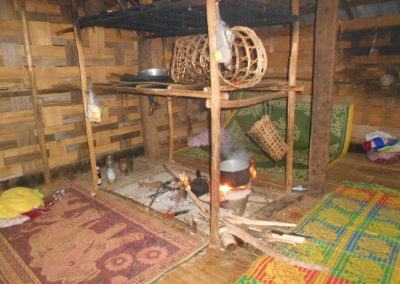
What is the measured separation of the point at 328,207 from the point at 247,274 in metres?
1.66

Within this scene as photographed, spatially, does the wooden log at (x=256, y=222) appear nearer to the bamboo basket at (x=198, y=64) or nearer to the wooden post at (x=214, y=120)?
the wooden post at (x=214, y=120)

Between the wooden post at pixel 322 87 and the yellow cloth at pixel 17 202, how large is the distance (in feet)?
11.8

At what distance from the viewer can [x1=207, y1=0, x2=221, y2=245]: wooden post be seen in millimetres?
2492

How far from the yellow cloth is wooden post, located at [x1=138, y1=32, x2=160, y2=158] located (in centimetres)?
230

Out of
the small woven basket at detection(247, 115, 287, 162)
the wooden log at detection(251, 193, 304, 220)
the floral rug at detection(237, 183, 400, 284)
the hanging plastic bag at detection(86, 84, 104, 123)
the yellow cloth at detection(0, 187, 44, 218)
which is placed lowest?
the floral rug at detection(237, 183, 400, 284)

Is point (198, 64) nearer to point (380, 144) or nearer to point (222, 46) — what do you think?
point (222, 46)

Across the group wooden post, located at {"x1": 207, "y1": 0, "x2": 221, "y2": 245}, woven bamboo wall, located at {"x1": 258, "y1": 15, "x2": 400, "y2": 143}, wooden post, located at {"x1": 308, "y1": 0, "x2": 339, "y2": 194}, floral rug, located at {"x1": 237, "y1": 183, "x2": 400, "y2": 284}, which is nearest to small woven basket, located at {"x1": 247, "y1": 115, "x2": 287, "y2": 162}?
wooden post, located at {"x1": 308, "y1": 0, "x2": 339, "y2": 194}

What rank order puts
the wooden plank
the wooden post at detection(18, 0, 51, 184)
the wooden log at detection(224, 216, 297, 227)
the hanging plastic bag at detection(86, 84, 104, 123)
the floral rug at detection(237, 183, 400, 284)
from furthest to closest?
the wooden plank → the wooden post at detection(18, 0, 51, 184) → the hanging plastic bag at detection(86, 84, 104, 123) → the wooden log at detection(224, 216, 297, 227) → the floral rug at detection(237, 183, 400, 284)

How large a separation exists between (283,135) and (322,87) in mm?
2440

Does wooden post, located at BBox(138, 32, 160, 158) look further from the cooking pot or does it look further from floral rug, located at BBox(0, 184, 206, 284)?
the cooking pot

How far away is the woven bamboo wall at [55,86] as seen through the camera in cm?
415

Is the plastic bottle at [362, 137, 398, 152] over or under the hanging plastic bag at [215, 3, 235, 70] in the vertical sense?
under

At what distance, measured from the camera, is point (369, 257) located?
268cm

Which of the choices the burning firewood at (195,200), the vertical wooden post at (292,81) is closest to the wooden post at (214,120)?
the burning firewood at (195,200)
